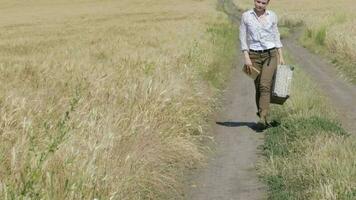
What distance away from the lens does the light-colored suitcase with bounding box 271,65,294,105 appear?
9.15m

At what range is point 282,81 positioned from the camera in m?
9.20

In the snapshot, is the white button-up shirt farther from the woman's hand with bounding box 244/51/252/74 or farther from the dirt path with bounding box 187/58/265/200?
the dirt path with bounding box 187/58/265/200

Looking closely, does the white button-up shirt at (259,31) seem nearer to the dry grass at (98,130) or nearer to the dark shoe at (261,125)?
the dark shoe at (261,125)

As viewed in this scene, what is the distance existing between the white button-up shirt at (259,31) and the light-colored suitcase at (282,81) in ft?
1.37

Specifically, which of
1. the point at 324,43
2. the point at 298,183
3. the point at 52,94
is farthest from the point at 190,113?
the point at 324,43

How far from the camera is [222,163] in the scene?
7648 mm

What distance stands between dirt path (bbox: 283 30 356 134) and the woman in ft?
4.56

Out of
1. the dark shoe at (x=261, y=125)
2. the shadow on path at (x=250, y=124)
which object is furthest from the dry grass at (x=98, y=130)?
the dark shoe at (x=261, y=125)

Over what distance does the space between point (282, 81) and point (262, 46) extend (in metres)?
0.62

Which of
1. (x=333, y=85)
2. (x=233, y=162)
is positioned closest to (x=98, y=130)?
(x=233, y=162)

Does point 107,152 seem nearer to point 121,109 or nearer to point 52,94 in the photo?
point 121,109

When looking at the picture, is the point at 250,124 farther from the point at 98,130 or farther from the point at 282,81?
the point at 98,130

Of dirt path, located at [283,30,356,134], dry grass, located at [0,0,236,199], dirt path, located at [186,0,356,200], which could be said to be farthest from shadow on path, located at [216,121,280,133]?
dirt path, located at [283,30,356,134]

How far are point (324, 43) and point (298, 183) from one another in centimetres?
1838
